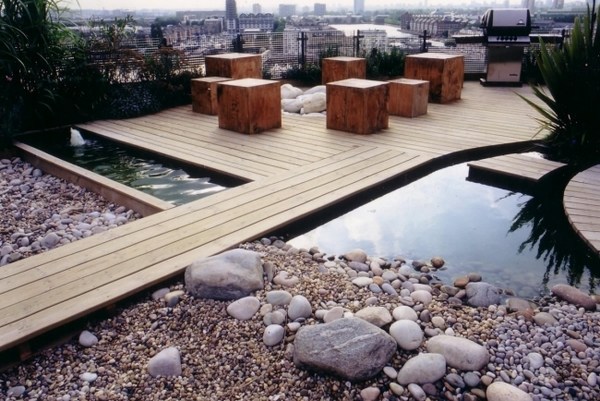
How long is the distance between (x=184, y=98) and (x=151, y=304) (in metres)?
5.72

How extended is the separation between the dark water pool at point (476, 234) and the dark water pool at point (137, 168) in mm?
1240

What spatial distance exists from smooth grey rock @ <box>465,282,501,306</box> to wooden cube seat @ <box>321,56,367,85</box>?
19.4 feet

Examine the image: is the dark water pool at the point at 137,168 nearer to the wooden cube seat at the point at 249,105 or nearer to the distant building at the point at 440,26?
the wooden cube seat at the point at 249,105

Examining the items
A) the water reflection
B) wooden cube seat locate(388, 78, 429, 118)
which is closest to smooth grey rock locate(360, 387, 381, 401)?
the water reflection

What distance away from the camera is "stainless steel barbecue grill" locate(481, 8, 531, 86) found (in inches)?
341

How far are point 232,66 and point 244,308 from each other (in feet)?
18.9

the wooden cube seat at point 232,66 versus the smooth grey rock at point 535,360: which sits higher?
the wooden cube seat at point 232,66

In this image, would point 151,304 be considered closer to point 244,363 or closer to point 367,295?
point 244,363

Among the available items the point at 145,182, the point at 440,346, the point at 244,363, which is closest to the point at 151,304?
the point at 244,363

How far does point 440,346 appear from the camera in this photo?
2166 mm

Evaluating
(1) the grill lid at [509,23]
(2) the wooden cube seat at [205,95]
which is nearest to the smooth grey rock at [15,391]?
(2) the wooden cube seat at [205,95]

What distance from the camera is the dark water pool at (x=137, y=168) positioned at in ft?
14.2

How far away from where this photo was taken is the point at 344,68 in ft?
26.7

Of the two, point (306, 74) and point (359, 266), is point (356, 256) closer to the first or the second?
point (359, 266)
